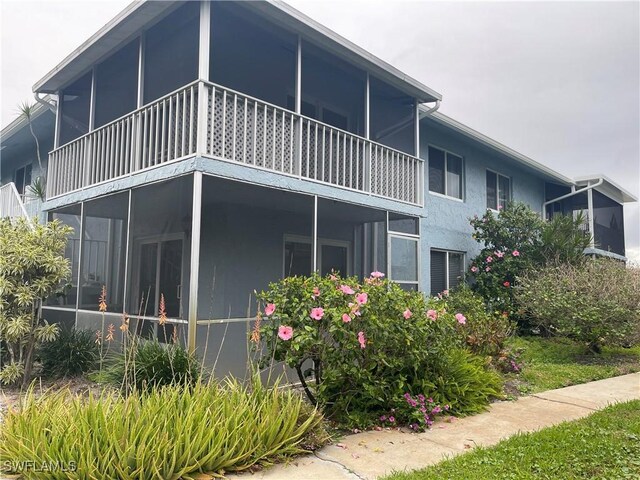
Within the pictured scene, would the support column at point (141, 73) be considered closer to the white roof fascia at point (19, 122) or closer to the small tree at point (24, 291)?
the small tree at point (24, 291)

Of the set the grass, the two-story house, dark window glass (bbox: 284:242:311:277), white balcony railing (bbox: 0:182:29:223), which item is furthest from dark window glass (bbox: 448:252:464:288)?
white balcony railing (bbox: 0:182:29:223)

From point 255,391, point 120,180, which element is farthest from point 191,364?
point 120,180

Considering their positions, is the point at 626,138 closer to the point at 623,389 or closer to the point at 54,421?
the point at 623,389

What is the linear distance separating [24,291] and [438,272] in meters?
9.63

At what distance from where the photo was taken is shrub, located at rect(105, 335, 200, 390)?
5.55 meters

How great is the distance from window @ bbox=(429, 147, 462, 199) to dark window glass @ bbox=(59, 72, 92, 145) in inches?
334

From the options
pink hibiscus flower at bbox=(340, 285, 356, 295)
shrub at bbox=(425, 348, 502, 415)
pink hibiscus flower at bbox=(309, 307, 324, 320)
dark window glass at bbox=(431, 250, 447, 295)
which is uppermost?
dark window glass at bbox=(431, 250, 447, 295)

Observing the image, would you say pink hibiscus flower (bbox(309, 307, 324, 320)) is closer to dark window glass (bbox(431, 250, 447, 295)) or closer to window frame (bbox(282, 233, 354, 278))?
window frame (bbox(282, 233, 354, 278))

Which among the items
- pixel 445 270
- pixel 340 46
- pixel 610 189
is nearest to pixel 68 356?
pixel 340 46

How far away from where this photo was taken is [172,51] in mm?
8898

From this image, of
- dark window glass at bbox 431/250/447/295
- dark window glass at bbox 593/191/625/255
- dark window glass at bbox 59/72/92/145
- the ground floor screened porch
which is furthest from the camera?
dark window glass at bbox 593/191/625/255

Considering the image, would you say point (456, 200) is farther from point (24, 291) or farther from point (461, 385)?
point (24, 291)

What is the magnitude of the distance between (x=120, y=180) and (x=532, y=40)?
8.72 m

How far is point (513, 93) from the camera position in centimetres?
1366
